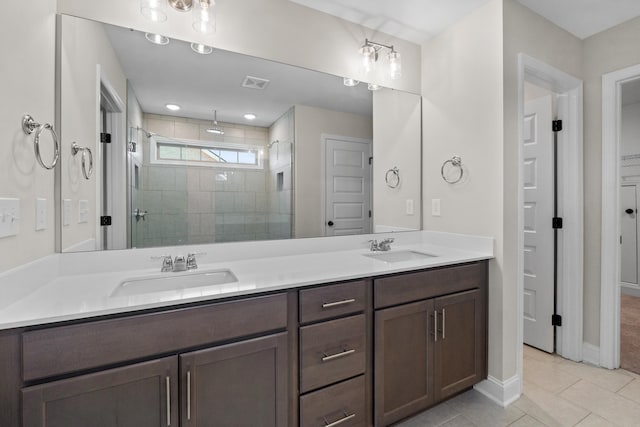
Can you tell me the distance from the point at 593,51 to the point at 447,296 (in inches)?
84.9

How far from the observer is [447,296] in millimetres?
1700

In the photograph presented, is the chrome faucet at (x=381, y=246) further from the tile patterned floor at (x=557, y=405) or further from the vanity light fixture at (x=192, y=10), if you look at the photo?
the vanity light fixture at (x=192, y=10)

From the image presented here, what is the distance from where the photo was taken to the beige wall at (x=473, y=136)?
1.85m

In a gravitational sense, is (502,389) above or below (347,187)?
below

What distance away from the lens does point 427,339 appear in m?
1.62

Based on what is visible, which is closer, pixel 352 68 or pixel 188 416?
pixel 188 416

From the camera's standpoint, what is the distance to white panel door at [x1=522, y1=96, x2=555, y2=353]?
7.82 ft

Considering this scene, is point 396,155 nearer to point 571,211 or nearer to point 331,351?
point 571,211

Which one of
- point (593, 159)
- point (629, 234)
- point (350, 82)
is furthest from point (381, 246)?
point (629, 234)

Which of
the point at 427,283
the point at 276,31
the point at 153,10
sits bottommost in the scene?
the point at 427,283

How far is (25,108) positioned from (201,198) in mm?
758

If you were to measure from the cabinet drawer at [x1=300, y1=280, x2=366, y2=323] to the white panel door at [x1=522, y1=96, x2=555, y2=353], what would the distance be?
1846mm

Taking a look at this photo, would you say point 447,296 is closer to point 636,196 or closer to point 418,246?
point 418,246

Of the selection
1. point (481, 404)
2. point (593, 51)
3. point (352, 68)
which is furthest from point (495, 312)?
point (593, 51)
